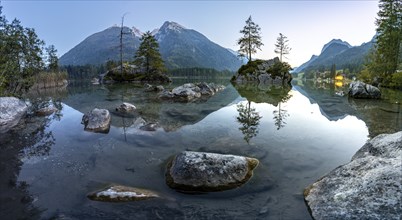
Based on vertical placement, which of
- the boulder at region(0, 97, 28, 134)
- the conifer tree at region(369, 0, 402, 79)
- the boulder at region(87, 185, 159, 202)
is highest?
the conifer tree at region(369, 0, 402, 79)

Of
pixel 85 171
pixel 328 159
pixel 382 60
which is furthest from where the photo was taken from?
pixel 382 60

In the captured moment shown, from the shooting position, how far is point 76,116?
1542 cm

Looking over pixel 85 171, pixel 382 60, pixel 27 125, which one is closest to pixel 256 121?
pixel 85 171

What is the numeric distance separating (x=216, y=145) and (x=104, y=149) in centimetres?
416

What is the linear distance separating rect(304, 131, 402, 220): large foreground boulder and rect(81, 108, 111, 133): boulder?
938 cm

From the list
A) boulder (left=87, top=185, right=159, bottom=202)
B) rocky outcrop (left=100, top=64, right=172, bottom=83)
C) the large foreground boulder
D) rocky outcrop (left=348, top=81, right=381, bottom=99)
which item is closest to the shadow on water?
boulder (left=87, top=185, right=159, bottom=202)

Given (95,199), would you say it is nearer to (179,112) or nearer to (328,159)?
(328,159)

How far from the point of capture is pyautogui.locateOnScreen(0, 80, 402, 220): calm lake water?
5152mm

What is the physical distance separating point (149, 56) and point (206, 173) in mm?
64537

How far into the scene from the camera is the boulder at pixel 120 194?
17.9 ft

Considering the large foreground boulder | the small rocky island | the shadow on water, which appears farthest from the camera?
the small rocky island

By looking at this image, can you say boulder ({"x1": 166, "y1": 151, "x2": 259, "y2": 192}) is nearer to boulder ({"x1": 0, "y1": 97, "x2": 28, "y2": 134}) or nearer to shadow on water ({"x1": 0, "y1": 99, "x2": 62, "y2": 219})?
shadow on water ({"x1": 0, "y1": 99, "x2": 62, "y2": 219})

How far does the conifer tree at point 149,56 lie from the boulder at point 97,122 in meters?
55.9

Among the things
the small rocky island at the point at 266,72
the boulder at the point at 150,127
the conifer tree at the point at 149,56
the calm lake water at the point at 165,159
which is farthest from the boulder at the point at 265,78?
the boulder at the point at 150,127
